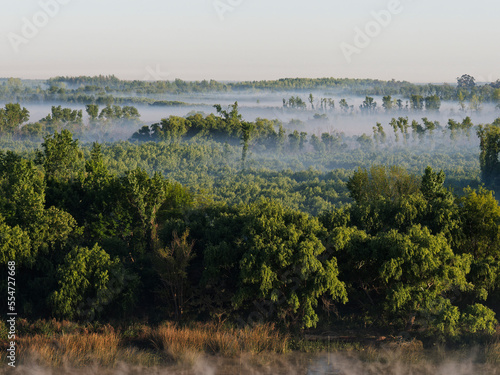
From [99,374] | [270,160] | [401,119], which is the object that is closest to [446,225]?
[99,374]

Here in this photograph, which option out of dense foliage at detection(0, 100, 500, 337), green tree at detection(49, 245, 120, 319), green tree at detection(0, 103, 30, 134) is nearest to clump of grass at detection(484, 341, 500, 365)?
dense foliage at detection(0, 100, 500, 337)

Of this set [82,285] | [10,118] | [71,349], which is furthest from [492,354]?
[10,118]

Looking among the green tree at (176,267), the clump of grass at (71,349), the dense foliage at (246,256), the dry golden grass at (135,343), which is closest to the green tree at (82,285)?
the dense foliage at (246,256)

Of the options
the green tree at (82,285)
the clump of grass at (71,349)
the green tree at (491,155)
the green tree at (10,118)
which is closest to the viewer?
the clump of grass at (71,349)

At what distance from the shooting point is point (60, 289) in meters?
22.6

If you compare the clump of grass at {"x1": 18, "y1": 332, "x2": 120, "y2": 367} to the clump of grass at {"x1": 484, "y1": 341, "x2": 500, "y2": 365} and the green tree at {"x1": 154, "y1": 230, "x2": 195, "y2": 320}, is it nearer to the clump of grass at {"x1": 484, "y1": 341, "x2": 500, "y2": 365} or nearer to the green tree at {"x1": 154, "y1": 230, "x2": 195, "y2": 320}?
the green tree at {"x1": 154, "y1": 230, "x2": 195, "y2": 320}

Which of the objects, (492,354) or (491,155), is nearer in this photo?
(492,354)

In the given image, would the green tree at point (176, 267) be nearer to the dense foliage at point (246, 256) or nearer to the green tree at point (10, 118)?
the dense foliage at point (246, 256)

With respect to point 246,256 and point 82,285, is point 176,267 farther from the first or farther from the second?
point 82,285

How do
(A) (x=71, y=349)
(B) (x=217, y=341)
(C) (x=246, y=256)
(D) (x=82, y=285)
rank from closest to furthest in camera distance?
(A) (x=71, y=349)
(B) (x=217, y=341)
(C) (x=246, y=256)
(D) (x=82, y=285)

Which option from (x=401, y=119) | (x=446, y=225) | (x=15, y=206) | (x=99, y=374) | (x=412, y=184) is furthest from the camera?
(x=401, y=119)

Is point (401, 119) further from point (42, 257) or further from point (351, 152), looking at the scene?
point (42, 257)

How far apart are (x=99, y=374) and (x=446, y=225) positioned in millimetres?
16238

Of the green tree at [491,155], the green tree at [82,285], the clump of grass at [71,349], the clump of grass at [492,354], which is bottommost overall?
the clump of grass at [71,349]
